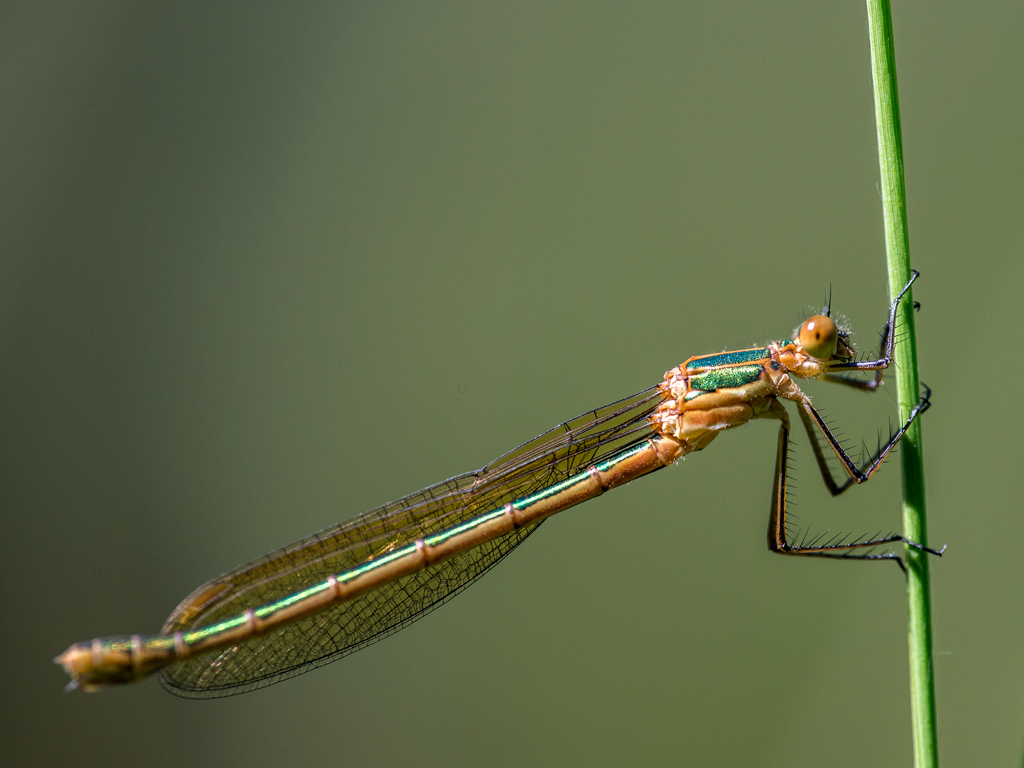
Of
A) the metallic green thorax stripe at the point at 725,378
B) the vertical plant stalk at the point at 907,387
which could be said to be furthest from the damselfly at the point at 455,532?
the vertical plant stalk at the point at 907,387

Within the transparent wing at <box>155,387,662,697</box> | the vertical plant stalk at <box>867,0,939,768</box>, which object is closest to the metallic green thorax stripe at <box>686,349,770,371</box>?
the transparent wing at <box>155,387,662,697</box>

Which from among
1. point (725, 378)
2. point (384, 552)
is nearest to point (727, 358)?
point (725, 378)

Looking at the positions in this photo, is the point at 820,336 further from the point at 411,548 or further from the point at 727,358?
the point at 411,548

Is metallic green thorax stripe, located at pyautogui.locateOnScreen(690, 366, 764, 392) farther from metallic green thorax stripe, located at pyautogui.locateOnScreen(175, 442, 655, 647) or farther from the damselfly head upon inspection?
the damselfly head

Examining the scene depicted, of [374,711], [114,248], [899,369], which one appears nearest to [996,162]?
[899,369]

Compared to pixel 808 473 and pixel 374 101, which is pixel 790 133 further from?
pixel 374 101

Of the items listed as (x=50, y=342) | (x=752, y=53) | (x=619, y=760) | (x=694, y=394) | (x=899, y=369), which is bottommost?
(x=619, y=760)

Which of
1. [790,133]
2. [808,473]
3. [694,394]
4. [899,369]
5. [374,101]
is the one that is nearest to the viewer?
[899,369]

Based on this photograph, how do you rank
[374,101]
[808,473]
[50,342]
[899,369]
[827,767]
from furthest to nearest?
[374,101] → [50,342] → [827,767] → [808,473] → [899,369]
